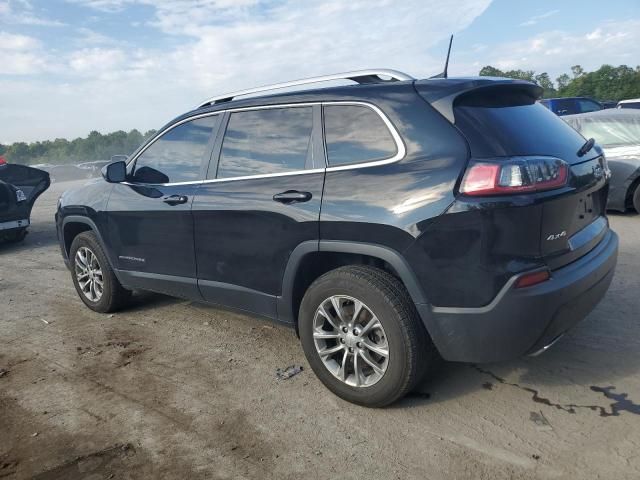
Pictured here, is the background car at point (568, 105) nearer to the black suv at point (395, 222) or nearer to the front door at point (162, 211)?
the black suv at point (395, 222)

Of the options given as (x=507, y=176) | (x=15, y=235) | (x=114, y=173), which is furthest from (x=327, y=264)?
(x=15, y=235)

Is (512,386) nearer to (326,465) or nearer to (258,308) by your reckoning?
(326,465)

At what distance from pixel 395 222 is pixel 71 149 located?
74.8 meters

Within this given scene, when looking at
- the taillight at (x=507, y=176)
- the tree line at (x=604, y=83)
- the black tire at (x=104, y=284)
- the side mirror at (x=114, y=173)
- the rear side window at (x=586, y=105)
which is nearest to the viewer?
the taillight at (x=507, y=176)

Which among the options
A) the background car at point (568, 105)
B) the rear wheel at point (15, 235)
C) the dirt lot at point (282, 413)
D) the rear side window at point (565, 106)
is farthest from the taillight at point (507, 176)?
the rear side window at point (565, 106)

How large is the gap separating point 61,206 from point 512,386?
4.50 meters

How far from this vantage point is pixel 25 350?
14.1 feet

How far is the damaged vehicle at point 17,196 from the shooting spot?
8734 millimetres

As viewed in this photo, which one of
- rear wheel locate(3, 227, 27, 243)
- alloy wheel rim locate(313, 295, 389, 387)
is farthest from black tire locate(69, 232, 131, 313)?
rear wheel locate(3, 227, 27, 243)

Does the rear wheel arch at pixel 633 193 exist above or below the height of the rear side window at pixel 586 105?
below

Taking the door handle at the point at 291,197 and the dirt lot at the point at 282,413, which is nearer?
the dirt lot at the point at 282,413

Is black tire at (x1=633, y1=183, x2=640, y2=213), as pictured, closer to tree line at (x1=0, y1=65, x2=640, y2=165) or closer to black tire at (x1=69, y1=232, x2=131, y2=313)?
black tire at (x1=69, y1=232, x2=131, y2=313)

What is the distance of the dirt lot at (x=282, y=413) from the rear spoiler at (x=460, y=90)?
167 cm

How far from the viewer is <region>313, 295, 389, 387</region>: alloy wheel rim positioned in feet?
9.75
